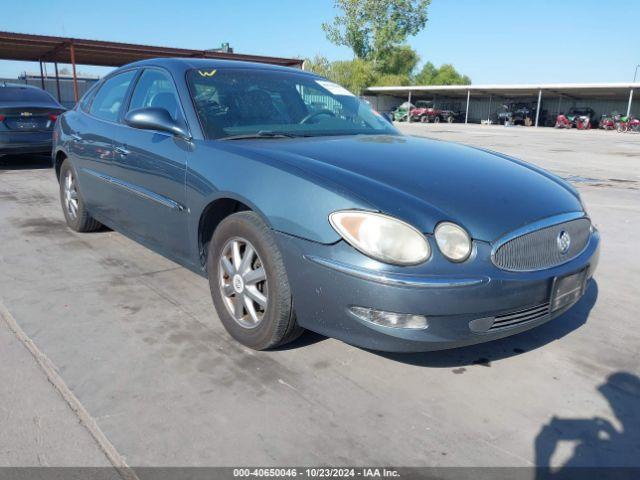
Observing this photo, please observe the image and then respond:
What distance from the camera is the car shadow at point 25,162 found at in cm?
980

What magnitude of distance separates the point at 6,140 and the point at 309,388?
829cm

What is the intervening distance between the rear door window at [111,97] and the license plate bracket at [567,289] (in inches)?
129

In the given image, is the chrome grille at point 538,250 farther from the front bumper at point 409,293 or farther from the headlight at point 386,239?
the headlight at point 386,239

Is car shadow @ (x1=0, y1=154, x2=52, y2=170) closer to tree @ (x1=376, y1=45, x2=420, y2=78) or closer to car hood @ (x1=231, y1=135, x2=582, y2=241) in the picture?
car hood @ (x1=231, y1=135, x2=582, y2=241)

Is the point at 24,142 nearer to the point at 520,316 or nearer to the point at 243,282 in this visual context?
the point at 243,282

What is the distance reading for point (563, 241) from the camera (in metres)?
2.62

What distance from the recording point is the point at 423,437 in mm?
2168

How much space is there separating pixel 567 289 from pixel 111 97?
12.1 feet

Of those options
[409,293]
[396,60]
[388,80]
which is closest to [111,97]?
[409,293]

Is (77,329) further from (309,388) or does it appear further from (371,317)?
(371,317)

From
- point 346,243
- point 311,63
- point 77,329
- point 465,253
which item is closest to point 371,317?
point 346,243

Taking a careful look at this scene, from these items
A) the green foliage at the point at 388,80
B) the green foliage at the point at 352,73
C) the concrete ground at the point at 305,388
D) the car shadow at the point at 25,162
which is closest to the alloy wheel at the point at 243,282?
the concrete ground at the point at 305,388

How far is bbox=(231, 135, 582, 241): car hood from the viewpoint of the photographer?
7.76ft

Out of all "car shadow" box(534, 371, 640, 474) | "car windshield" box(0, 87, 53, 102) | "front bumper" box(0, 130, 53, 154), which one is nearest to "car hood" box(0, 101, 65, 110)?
"car windshield" box(0, 87, 53, 102)
